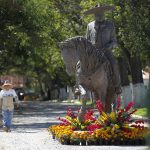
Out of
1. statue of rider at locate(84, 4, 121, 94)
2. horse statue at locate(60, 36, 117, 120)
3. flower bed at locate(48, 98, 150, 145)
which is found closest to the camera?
flower bed at locate(48, 98, 150, 145)

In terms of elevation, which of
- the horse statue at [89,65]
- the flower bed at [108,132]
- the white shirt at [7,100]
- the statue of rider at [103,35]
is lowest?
the flower bed at [108,132]

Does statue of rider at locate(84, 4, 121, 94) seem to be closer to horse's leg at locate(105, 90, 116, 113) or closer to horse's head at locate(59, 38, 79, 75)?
horse's leg at locate(105, 90, 116, 113)

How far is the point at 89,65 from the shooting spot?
1327 centimetres

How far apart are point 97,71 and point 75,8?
23.9 meters

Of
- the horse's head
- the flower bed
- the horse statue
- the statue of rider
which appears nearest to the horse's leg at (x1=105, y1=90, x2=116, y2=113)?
the horse statue

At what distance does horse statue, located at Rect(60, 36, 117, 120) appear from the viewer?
1314 centimetres

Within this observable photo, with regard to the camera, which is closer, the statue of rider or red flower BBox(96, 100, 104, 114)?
red flower BBox(96, 100, 104, 114)

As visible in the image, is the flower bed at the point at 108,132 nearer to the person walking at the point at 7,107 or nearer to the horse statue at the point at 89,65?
the horse statue at the point at 89,65

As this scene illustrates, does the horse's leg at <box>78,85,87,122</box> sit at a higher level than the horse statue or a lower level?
lower

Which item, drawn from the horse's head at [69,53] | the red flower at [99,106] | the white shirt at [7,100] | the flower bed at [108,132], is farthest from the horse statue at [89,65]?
the white shirt at [7,100]

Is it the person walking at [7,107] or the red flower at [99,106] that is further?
the person walking at [7,107]

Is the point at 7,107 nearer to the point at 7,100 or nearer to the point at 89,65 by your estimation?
the point at 7,100

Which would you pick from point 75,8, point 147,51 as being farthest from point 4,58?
point 147,51

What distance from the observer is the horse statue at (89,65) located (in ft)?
43.1
